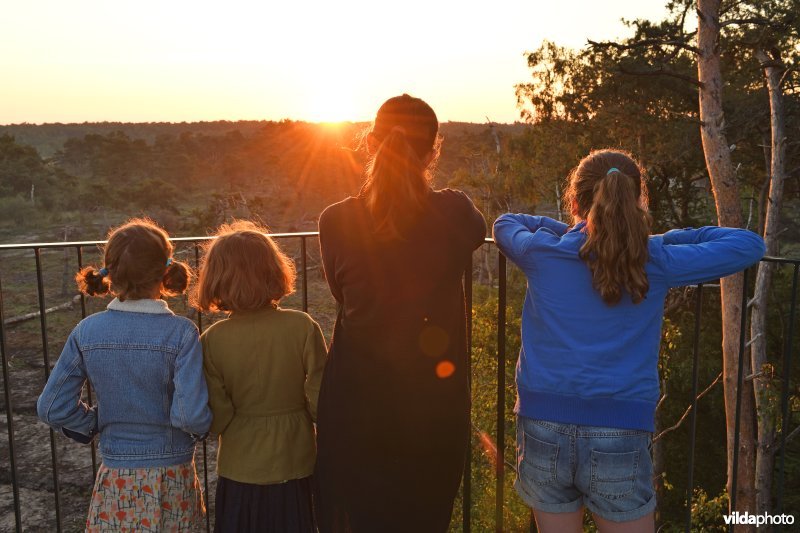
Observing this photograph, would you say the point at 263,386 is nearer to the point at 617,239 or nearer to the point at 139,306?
the point at 139,306

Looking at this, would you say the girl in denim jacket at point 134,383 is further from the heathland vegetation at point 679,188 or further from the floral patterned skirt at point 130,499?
the heathland vegetation at point 679,188

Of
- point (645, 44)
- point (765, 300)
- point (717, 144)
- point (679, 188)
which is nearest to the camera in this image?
point (645, 44)

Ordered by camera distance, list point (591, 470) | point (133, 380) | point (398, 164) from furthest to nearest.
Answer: point (133, 380) → point (591, 470) → point (398, 164)

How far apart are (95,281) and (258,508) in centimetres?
83

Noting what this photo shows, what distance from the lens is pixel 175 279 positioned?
1.99 m

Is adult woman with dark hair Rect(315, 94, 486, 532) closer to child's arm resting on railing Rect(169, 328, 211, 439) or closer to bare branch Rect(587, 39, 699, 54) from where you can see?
child's arm resting on railing Rect(169, 328, 211, 439)

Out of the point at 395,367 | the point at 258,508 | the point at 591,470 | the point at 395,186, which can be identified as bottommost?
the point at 258,508

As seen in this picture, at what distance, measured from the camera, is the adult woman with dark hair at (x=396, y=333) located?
5.51ft

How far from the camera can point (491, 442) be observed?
15.1 m

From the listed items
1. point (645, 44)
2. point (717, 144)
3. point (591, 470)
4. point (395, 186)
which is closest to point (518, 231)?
point (395, 186)

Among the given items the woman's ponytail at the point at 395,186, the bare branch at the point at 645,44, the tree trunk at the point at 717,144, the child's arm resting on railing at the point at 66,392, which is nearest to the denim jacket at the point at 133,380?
the child's arm resting on railing at the point at 66,392

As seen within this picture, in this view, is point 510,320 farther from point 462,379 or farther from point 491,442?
point 462,379

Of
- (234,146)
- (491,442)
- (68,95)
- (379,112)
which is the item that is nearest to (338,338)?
(379,112)

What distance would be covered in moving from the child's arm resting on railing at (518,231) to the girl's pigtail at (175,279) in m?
0.95
